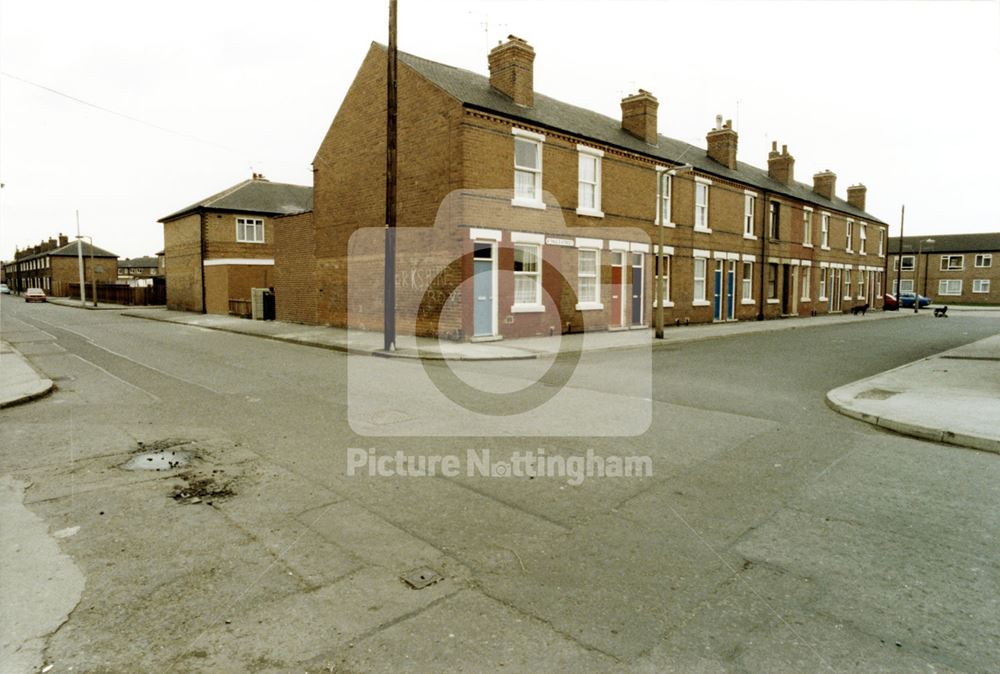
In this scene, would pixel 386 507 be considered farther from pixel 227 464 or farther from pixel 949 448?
pixel 949 448

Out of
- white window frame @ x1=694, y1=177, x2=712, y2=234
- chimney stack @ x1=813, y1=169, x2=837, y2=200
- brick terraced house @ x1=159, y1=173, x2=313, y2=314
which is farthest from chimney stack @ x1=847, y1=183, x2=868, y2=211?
brick terraced house @ x1=159, y1=173, x2=313, y2=314

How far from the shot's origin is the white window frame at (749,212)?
29.6 meters

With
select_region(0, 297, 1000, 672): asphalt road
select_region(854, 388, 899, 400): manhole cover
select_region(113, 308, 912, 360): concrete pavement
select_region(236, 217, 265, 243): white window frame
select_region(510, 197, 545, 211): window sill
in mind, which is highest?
select_region(236, 217, 265, 243): white window frame

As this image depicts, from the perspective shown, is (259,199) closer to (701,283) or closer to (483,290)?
(483,290)

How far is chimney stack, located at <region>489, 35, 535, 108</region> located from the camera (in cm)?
2023

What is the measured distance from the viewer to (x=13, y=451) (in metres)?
6.39

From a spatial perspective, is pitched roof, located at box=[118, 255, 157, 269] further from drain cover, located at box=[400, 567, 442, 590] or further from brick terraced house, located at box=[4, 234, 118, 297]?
drain cover, located at box=[400, 567, 442, 590]

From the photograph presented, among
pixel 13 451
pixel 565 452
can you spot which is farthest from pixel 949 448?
pixel 13 451

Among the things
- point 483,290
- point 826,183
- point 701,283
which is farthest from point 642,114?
point 826,183

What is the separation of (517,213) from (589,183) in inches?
159

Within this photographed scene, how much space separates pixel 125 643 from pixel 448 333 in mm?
15099

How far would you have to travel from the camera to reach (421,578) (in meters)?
3.62

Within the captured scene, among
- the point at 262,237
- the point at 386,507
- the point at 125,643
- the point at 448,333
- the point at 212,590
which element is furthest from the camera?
the point at 262,237

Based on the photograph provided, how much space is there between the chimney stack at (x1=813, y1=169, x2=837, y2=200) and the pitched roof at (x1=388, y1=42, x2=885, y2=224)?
1142 centimetres
